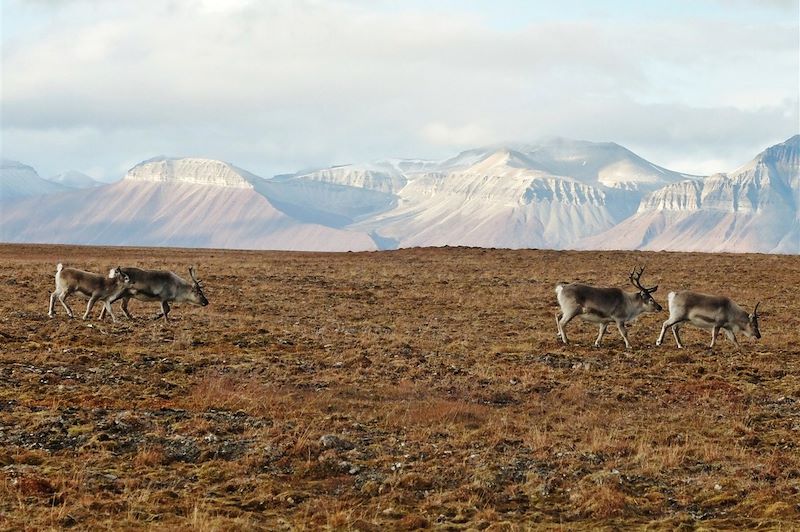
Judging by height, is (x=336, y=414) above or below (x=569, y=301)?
below

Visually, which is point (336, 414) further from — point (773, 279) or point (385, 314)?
point (773, 279)

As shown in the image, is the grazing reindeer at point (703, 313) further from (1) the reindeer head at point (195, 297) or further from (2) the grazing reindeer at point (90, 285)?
(2) the grazing reindeer at point (90, 285)

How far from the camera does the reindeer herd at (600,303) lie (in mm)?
28641

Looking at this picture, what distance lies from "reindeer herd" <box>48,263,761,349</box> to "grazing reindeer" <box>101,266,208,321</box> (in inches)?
1.4

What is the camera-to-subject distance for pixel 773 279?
53.9 meters

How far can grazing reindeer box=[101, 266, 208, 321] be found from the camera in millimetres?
29984

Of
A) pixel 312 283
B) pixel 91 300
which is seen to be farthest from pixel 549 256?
pixel 91 300

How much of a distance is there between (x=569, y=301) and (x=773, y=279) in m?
31.2

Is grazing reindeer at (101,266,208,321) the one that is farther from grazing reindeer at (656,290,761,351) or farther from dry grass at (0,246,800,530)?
grazing reindeer at (656,290,761,351)

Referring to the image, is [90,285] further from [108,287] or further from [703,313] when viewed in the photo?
[703,313]

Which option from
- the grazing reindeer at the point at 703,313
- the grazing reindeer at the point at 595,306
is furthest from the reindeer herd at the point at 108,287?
the grazing reindeer at the point at 703,313

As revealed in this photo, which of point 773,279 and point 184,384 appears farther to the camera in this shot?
point 773,279

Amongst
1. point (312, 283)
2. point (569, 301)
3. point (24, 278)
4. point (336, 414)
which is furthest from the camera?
point (312, 283)

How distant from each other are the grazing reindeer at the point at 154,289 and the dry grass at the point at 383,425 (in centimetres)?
95
